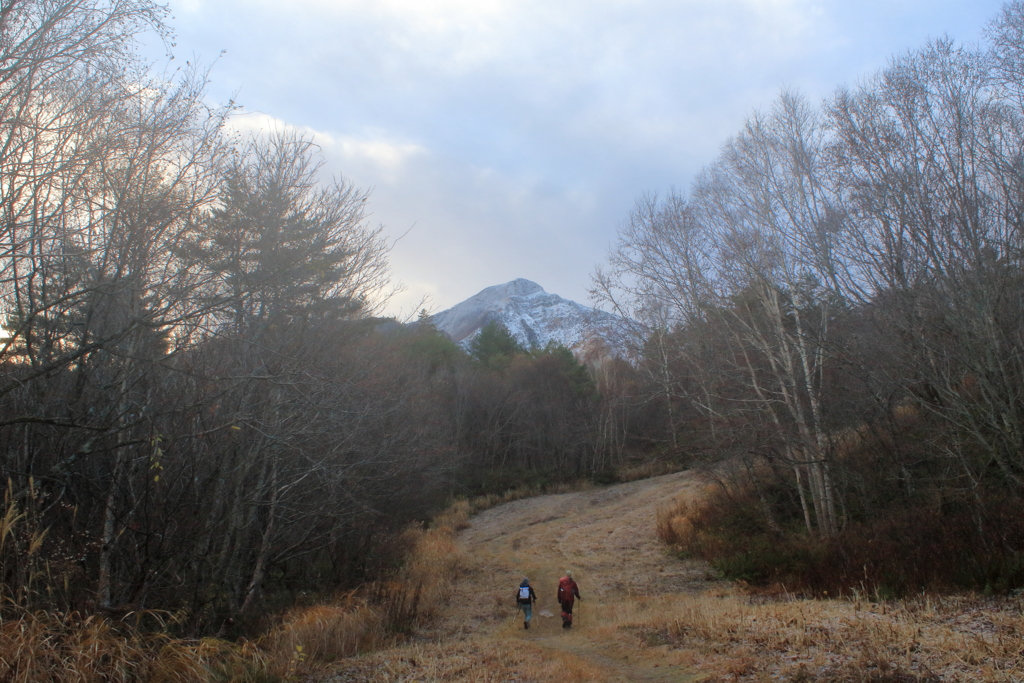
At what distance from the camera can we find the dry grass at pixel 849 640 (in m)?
5.20

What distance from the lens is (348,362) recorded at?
11.5 metres

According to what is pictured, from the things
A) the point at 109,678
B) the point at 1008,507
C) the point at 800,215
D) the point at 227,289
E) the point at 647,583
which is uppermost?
the point at 800,215

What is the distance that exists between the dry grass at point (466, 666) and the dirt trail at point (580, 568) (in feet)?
1.63

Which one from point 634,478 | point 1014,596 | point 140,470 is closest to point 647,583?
point 1014,596

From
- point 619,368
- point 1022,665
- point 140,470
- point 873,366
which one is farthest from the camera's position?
point 619,368

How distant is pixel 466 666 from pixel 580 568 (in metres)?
10.7

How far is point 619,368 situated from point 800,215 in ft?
87.7

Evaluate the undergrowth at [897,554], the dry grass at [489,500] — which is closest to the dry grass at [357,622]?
the undergrowth at [897,554]

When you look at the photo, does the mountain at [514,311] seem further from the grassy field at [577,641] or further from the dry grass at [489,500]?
the grassy field at [577,641]

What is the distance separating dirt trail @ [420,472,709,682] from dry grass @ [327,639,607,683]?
19.5 inches

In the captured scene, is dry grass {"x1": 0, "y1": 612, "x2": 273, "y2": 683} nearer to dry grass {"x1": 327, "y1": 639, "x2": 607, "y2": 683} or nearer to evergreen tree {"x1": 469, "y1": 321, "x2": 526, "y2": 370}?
dry grass {"x1": 327, "y1": 639, "x2": 607, "y2": 683}

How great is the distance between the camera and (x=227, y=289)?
7168 mm

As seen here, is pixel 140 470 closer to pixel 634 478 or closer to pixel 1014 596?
pixel 1014 596

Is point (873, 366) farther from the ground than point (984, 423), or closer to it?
farther from the ground
